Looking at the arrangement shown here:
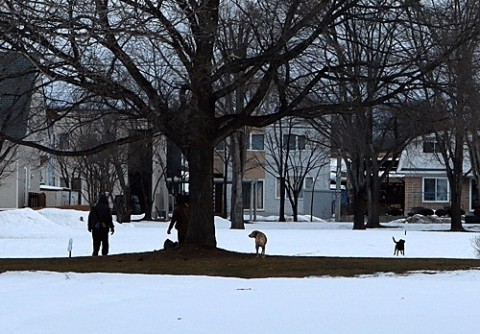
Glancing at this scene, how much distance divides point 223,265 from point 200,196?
2.92m

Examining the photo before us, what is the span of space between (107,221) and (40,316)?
1120cm

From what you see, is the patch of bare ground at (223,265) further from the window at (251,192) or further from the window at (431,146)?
the window at (251,192)

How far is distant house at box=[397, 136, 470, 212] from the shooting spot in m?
69.2

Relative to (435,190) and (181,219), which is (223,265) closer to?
(181,219)

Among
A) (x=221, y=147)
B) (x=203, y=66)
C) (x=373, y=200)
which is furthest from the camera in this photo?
(x=221, y=147)

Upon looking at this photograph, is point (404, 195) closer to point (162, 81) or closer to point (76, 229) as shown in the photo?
point (76, 229)

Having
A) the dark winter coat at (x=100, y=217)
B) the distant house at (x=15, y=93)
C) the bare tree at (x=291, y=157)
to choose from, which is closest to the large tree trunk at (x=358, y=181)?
the bare tree at (x=291, y=157)

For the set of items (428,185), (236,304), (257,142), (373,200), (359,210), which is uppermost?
(257,142)

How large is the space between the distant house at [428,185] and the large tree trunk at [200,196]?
4595cm

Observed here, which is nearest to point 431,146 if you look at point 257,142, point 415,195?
point 257,142

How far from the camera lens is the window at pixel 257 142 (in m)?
64.4

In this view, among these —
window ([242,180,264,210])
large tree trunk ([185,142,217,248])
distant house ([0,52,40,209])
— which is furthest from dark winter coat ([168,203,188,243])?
window ([242,180,264,210])

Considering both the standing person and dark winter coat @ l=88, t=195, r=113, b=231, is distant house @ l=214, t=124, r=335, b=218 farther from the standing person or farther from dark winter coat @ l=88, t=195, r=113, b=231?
the standing person

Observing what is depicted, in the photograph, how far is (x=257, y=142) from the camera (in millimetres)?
65688
